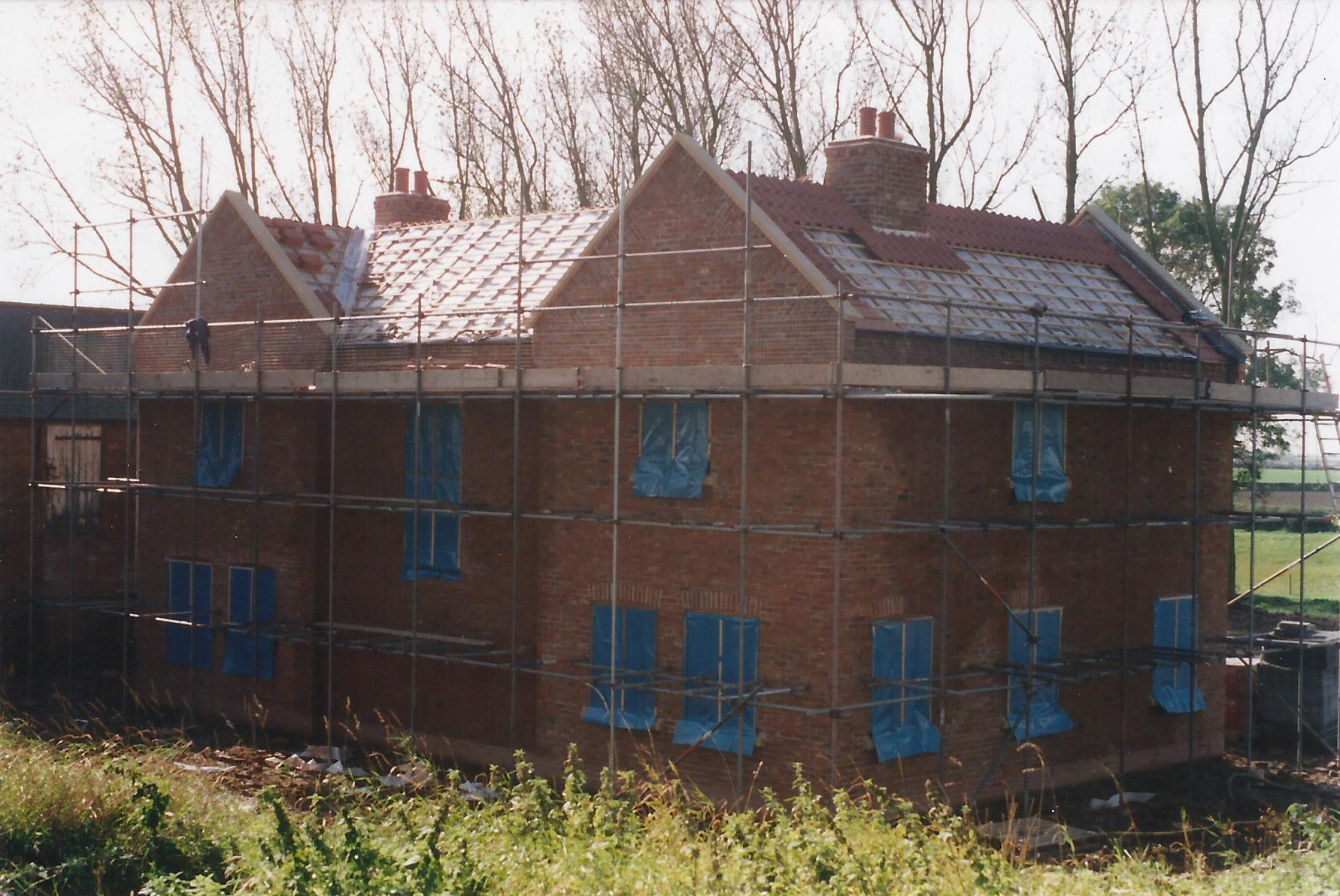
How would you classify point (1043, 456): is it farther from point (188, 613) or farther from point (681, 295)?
point (188, 613)

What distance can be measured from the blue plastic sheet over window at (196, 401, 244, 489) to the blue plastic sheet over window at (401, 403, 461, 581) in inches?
118

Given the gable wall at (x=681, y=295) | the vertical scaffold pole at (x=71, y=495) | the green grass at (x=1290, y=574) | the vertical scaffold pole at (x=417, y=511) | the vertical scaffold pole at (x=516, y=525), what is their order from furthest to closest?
1. the green grass at (x=1290, y=574)
2. the vertical scaffold pole at (x=71, y=495)
3. the vertical scaffold pole at (x=417, y=511)
4. the vertical scaffold pole at (x=516, y=525)
5. the gable wall at (x=681, y=295)

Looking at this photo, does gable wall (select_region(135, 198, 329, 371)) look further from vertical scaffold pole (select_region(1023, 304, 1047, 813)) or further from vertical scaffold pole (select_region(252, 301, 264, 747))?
vertical scaffold pole (select_region(1023, 304, 1047, 813))

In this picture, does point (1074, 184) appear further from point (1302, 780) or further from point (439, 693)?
point (439, 693)

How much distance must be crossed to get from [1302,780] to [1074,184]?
57.5ft

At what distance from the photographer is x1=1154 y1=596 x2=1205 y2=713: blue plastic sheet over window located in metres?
18.6

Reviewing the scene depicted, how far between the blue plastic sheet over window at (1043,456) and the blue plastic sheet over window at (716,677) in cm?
355

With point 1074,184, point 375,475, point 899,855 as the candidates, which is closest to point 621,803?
point 899,855

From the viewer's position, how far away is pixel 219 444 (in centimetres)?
2081

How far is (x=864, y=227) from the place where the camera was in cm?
1800

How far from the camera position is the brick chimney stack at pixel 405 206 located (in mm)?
24625

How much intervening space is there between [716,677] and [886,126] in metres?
7.49

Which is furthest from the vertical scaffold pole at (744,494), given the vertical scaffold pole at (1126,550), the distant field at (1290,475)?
the distant field at (1290,475)

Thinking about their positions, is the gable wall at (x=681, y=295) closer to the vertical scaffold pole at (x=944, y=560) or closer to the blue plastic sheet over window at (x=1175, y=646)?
the vertical scaffold pole at (x=944, y=560)
